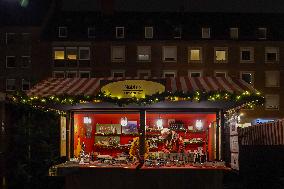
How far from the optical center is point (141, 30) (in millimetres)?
58781

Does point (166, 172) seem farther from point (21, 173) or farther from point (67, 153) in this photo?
point (21, 173)

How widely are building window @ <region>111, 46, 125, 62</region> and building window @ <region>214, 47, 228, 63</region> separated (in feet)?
28.4

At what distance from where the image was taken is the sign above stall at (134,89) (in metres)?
15.6

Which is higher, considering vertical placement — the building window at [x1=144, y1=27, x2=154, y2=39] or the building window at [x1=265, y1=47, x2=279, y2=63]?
the building window at [x1=144, y1=27, x2=154, y2=39]

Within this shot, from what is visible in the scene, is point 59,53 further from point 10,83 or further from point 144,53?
point 144,53

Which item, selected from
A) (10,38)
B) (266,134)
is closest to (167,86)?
(266,134)

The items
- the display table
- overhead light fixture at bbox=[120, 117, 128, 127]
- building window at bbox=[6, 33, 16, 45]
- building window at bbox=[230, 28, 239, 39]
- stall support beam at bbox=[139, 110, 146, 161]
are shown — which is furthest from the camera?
building window at bbox=[230, 28, 239, 39]

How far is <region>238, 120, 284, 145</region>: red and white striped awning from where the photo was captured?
2133 cm

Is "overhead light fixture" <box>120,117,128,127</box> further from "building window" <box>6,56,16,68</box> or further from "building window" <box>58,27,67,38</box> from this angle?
"building window" <box>6,56,16,68</box>

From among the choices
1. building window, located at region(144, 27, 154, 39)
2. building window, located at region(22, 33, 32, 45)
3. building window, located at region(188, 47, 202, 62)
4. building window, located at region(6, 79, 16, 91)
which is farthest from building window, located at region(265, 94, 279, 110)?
building window, located at region(6, 79, 16, 91)

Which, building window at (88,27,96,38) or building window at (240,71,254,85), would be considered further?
building window at (88,27,96,38)

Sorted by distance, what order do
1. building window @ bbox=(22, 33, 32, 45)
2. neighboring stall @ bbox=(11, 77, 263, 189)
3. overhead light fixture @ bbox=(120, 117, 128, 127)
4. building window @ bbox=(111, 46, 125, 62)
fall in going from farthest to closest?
building window @ bbox=(22, 33, 32, 45)
building window @ bbox=(111, 46, 125, 62)
overhead light fixture @ bbox=(120, 117, 128, 127)
neighboring stall @ bbox=(11, 77, 263, 189)

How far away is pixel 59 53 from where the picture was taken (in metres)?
57.5

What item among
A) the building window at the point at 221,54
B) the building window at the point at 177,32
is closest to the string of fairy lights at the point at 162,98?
the building window at the point at 221,54
